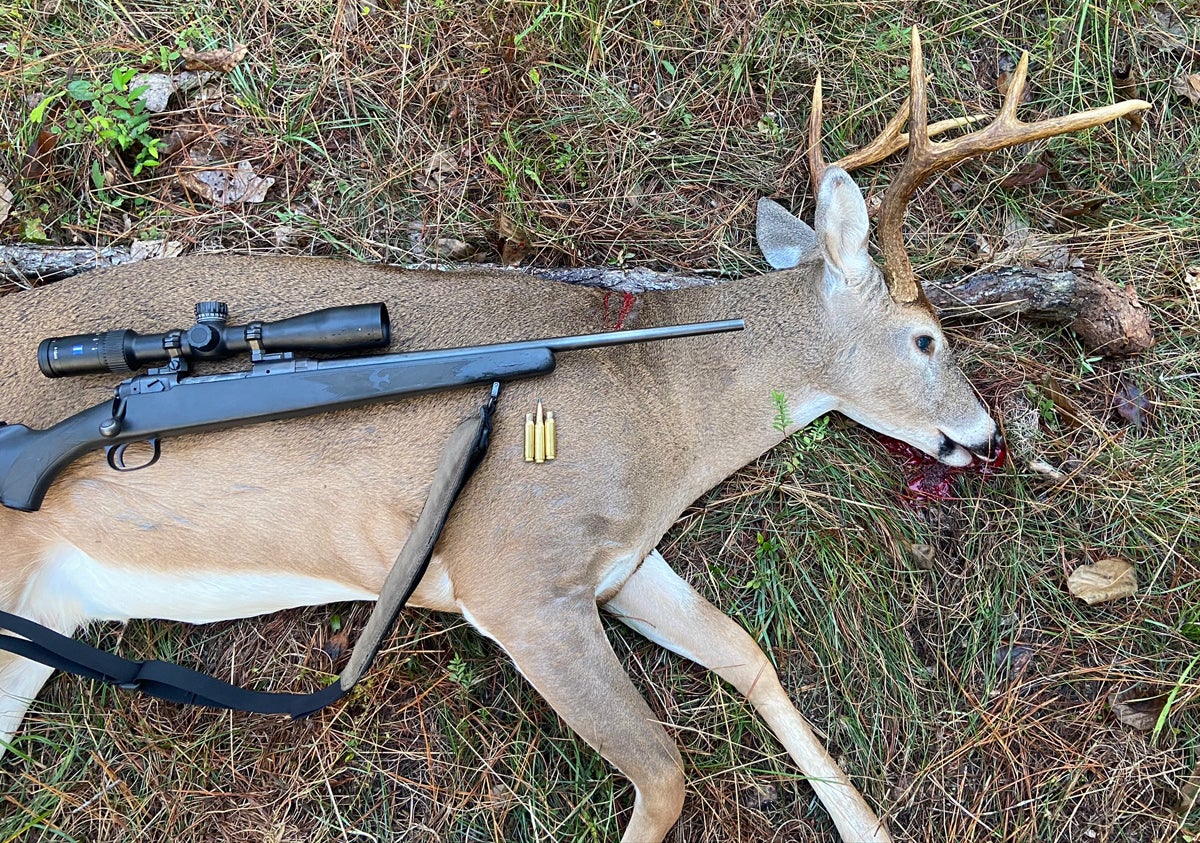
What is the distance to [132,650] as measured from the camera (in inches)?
146

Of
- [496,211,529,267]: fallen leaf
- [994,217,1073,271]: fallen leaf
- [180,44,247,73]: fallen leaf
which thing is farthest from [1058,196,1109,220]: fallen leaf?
[180,44,247,73]: fallen leaf

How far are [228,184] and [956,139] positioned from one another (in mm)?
3415

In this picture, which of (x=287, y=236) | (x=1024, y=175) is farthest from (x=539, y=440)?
(x=1024, y=175)

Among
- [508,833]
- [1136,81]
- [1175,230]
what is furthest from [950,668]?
[1136,81]

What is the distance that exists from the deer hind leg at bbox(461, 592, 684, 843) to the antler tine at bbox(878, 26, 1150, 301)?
2.06 meters

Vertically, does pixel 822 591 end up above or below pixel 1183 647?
above

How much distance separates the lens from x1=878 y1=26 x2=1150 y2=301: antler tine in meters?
3.14

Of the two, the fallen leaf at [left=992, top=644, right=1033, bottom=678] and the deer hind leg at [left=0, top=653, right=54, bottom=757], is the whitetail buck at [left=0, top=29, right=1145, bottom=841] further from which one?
the fallen leaf at [left=992, top=644, right=1033, bottom=678]

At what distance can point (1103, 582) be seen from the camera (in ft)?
12.6

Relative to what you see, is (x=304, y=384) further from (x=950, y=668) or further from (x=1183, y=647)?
(x=1183, y=647)

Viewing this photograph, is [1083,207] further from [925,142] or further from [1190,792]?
[1190,792]

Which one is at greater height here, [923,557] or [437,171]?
[437,171]

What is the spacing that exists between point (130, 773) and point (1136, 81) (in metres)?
6.16

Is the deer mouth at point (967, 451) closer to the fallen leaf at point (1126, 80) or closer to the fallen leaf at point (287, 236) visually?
the fallen leaf at point (1126, 80)
